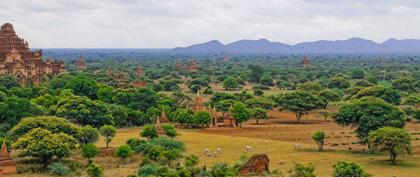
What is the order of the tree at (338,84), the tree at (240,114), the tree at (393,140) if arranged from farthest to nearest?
the tree at (338,84) < the tree at (240,114) < the tree at (393,140)

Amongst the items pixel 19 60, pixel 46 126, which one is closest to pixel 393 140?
pixel 46 126

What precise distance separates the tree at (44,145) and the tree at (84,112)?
18914 millimetres

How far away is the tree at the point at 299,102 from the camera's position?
243 feet

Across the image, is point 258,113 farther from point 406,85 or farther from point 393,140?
point 406,85

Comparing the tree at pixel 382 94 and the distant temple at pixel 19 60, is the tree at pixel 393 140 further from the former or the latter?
the distant temple at pixel 19 60

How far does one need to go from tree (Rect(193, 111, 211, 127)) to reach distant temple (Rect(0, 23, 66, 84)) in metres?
51.3

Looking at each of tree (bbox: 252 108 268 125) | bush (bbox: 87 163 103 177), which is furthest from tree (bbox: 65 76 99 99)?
bush (bbox: 87 163 103 177)

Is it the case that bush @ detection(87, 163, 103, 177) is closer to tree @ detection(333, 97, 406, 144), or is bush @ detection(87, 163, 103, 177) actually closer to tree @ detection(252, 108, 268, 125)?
tree @ detection(333, 97, 406, 144)

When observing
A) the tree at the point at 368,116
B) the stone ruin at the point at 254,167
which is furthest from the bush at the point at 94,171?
the tree at the point at 368,116

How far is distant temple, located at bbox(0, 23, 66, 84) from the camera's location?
367ft

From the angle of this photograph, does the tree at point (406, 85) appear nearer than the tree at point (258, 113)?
No

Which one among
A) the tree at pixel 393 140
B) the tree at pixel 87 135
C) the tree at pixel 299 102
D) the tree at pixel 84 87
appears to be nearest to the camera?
the tree at pixel 393 140

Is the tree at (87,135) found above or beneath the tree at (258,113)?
above

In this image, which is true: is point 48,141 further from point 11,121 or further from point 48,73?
point 48,73
